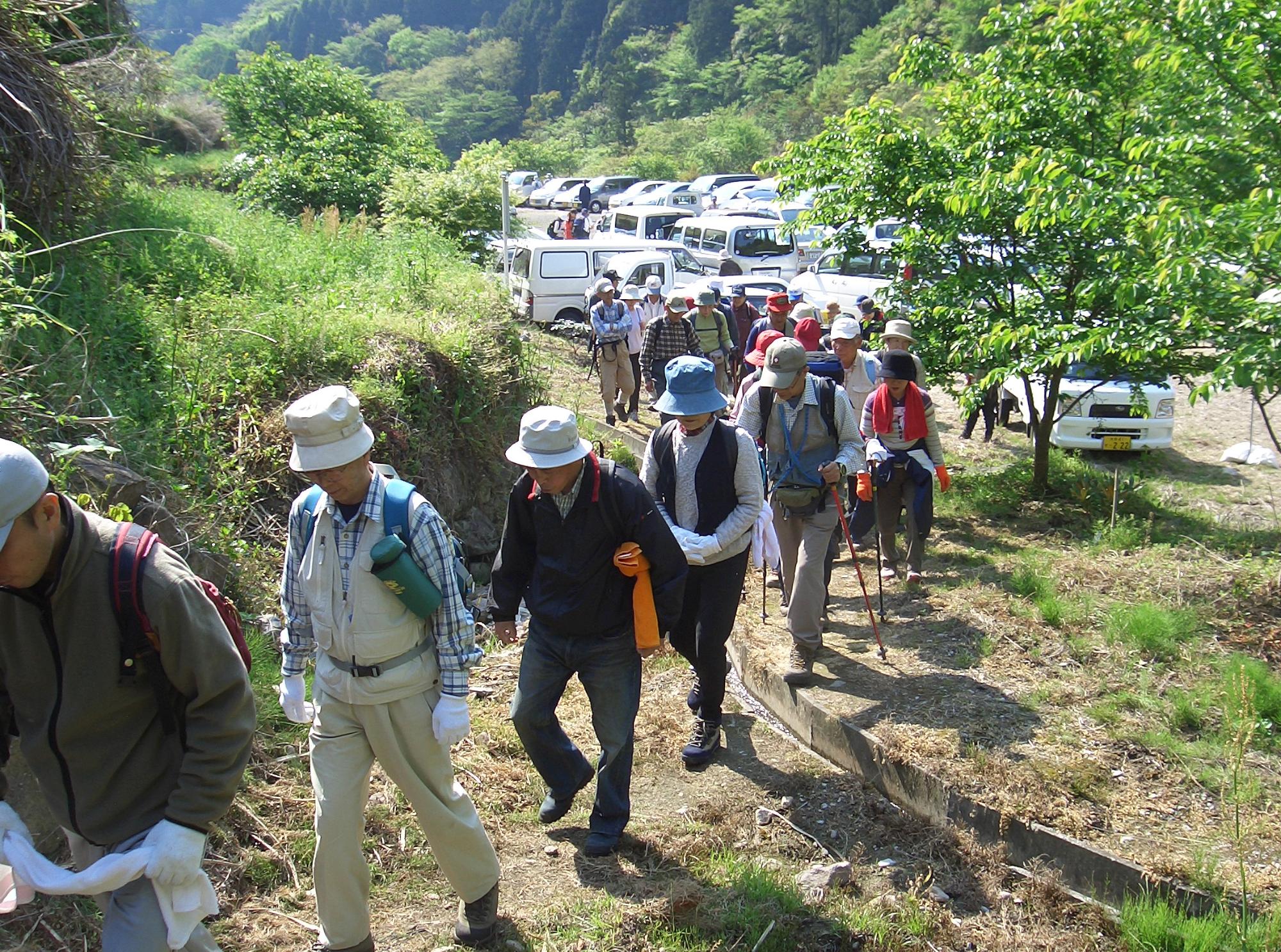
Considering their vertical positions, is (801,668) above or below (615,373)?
below

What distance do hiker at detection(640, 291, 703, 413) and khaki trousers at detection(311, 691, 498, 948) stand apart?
24.7 feet

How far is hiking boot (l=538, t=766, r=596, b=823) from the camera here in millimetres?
4598

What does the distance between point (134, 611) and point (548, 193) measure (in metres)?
45.6

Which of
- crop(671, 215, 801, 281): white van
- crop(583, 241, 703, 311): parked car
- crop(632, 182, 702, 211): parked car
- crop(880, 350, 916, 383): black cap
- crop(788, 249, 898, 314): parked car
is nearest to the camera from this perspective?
crop(880, 350, 916, 383): black cap

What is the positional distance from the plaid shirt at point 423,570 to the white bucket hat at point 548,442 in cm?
52

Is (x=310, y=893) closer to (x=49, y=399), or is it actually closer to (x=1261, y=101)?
(x=49, y=399)

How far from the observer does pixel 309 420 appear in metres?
3.32

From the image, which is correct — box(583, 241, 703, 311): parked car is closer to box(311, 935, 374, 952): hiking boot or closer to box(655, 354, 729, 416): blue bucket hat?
box(655, 354, 729, 416): blue bucket hat

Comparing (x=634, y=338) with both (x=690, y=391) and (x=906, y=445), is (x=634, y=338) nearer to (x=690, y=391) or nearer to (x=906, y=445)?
(x=906, y=445)

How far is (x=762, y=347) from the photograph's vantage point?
8539 millimetres

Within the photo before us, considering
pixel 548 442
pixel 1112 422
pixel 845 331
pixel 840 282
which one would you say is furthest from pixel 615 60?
pixel 548 442

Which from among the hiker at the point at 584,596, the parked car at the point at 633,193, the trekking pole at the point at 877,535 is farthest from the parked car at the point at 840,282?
the parked car at the point at 633,193

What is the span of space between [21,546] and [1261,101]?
21.6 feet

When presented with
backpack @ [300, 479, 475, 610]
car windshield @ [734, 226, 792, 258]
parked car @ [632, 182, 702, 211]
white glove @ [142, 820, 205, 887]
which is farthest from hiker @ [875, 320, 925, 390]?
parked car @ [632, 182, 702, 211]
